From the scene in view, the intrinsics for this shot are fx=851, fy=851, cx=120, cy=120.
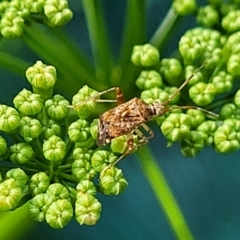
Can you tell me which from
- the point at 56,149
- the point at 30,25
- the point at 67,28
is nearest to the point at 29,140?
the point at 56,149

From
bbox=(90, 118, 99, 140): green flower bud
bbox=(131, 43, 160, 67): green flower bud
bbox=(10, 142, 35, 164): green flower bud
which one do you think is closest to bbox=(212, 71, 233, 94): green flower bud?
bbox=(131, 43, 160, 67): green flower bud

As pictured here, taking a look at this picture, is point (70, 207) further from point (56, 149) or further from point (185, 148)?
point (185, 148)

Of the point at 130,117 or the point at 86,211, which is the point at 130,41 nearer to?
the point at 130,117

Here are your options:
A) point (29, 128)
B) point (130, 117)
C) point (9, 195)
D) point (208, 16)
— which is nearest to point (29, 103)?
point (29, 128)

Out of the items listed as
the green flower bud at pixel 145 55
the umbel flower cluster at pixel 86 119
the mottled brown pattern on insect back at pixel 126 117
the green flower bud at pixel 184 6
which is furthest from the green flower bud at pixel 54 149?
the green flower bud at pixel 184 6

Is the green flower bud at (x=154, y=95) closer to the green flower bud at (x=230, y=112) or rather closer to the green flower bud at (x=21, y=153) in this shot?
the green flower bud at (x=230, y=112)
